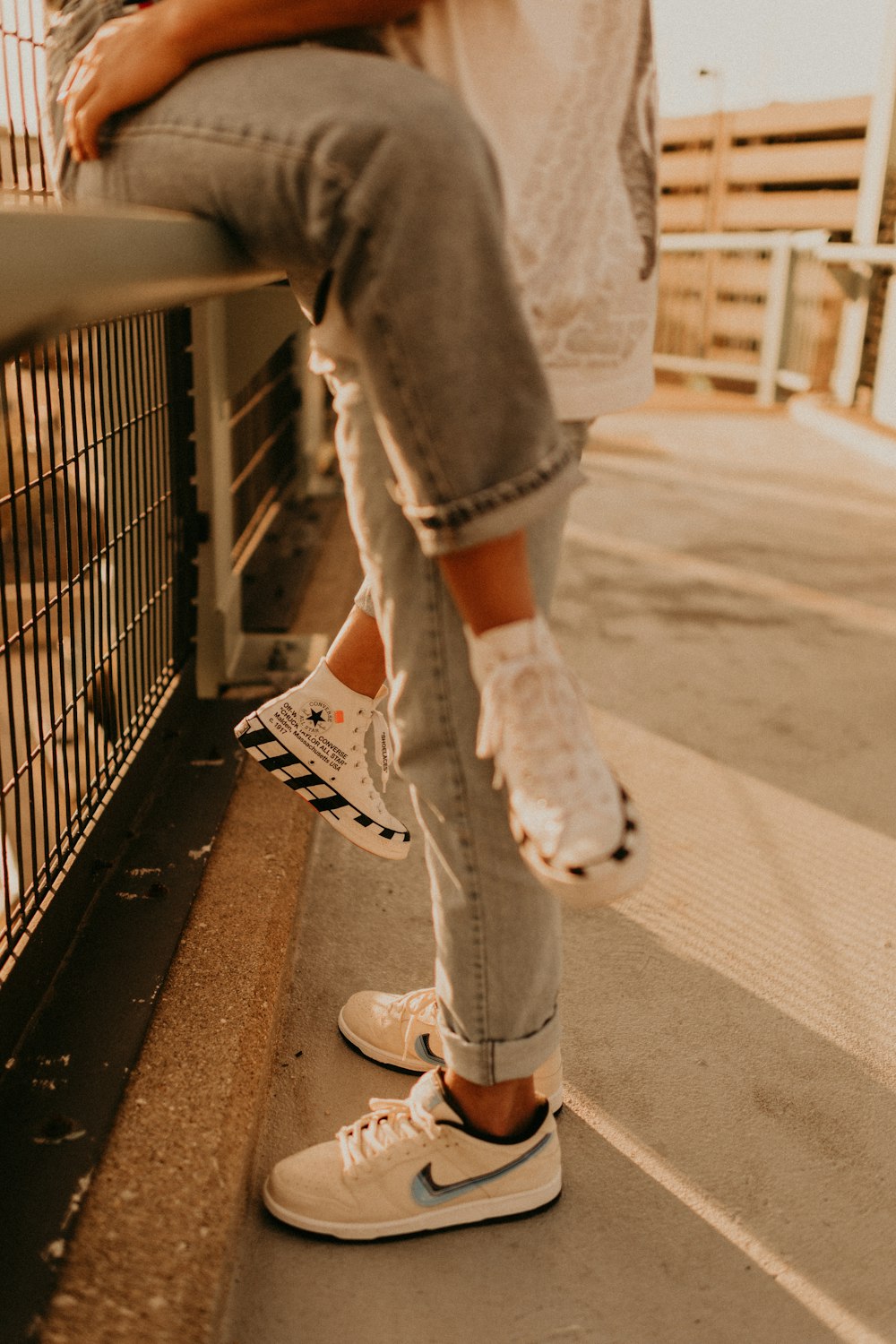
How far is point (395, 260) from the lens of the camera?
676 millimetres

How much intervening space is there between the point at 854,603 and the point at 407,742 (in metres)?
2.32

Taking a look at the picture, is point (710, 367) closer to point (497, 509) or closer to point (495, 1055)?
point (495, 1055)

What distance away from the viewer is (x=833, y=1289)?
980 mm

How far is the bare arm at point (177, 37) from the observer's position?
0.73 metres

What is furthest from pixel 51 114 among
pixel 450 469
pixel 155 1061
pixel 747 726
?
pixel 747 726

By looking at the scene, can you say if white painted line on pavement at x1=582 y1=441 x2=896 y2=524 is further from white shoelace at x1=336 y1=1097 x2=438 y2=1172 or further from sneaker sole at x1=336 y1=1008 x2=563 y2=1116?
white shoelace at x1=336 y1=1097 x2=438 y2=1172

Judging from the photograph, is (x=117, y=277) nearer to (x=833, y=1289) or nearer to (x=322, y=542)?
(x=833, y=1289)

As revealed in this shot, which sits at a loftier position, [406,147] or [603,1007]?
[406,147]

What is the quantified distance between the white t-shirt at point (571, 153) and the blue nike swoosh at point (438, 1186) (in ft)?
2.22

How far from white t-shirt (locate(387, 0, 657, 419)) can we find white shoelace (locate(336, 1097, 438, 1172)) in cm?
64

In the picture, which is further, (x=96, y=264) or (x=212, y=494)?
(x=212, y=494)

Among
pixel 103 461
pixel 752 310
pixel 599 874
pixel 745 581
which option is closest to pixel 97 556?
pixel 103 461

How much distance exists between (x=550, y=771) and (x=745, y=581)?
252 cm

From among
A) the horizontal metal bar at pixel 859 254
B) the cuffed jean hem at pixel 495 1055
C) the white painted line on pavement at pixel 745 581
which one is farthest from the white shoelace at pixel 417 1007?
the horizontal metal bar at pixel 859 254
